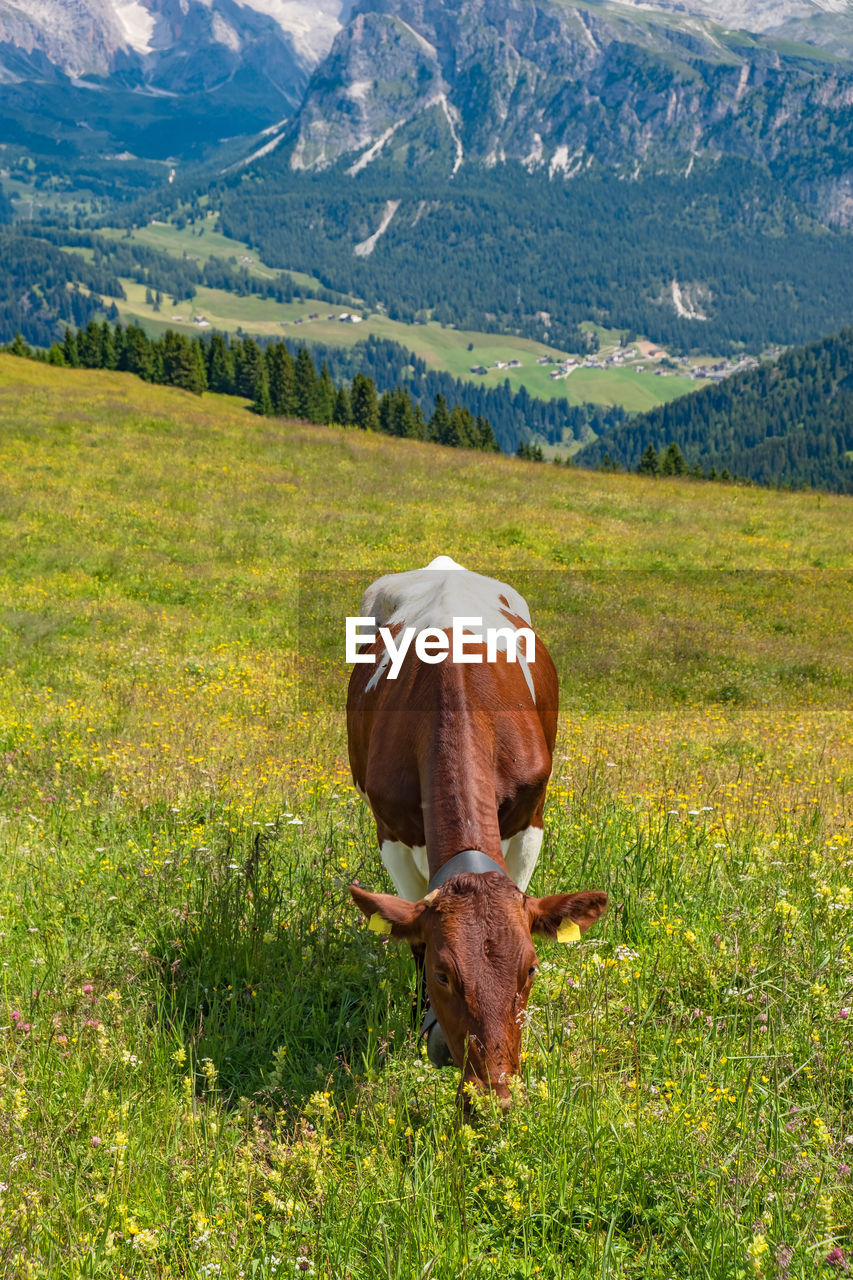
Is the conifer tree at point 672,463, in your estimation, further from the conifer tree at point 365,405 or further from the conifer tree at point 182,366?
the conifer tree at point 182,366

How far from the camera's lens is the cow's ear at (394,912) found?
408cm

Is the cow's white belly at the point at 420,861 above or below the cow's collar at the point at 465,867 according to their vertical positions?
below

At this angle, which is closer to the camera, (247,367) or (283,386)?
(283,386)

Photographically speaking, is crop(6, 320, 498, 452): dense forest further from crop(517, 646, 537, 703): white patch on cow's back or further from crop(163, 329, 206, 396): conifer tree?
crop(517, 646, 537, 703): white patch on cow's back

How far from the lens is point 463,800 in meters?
4.70

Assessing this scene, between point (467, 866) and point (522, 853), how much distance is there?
1.59 metres

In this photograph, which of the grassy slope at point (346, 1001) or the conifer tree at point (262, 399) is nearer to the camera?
the grassy slope at point (346, 1001)

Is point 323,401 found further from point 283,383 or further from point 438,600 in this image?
point 438,600

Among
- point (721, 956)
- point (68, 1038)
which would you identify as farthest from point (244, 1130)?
point (721, 956)

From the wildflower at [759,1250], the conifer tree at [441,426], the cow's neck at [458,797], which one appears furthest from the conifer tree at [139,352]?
the wildflower at [759,1250]

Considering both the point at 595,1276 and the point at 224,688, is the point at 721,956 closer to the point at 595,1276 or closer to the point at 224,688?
the point at 595,1276

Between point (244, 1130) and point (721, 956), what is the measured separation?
3.00 meters

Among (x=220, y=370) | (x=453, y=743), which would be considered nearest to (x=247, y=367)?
(x=220, y=370)

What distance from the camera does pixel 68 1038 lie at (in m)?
4.88
